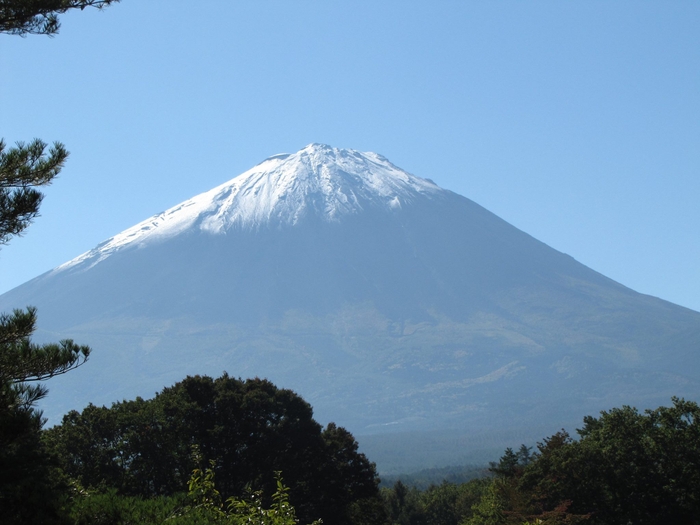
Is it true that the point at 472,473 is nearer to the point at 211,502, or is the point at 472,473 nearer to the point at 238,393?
the point at 238,393

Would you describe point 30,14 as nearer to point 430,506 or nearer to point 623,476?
point 623,476

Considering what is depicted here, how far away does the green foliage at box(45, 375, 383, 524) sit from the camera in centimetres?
2673

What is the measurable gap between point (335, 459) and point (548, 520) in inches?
364

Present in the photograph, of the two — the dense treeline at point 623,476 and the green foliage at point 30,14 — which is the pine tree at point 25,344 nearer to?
the green foliage at point 30,14

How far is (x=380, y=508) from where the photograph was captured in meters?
31.8

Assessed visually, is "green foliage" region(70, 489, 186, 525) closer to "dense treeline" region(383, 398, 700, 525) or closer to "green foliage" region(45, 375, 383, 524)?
"green foliage" region(45, 375, 383, 524)

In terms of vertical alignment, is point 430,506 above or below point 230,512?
below

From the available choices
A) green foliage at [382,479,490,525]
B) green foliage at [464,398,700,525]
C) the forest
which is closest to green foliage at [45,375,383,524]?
the forest

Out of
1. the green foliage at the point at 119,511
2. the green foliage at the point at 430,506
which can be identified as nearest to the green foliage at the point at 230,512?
the green foliage at the point at 119,511

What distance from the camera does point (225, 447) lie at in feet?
95.1

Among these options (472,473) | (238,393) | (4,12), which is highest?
(4,12)

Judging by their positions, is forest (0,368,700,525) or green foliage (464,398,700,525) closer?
green foliage (464,398,700,525)

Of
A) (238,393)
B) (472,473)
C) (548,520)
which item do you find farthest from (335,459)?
(472,473)

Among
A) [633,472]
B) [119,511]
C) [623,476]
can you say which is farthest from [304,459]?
[119,511]
